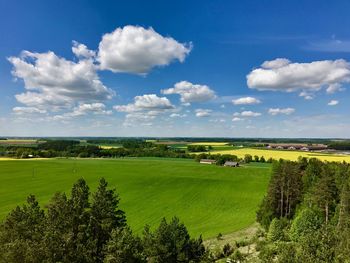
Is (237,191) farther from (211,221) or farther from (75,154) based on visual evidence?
(75,154)

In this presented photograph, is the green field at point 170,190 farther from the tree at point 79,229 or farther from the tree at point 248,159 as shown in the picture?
the tree at point 248,159

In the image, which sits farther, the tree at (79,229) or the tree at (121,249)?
the tree at (121,249)

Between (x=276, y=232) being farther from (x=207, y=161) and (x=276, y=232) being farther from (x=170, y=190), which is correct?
(x=207, y=161)

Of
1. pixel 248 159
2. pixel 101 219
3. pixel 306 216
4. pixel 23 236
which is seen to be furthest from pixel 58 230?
pixel 248 159

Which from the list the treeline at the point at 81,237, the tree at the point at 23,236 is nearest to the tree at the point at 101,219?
the treeline at the point at 81,237

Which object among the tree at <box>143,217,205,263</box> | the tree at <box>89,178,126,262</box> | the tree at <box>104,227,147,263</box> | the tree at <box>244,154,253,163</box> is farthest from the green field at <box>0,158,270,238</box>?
the tree at <box>244,154,253,163</box>

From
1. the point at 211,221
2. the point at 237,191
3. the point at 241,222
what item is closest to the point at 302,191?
the point at 241,222
